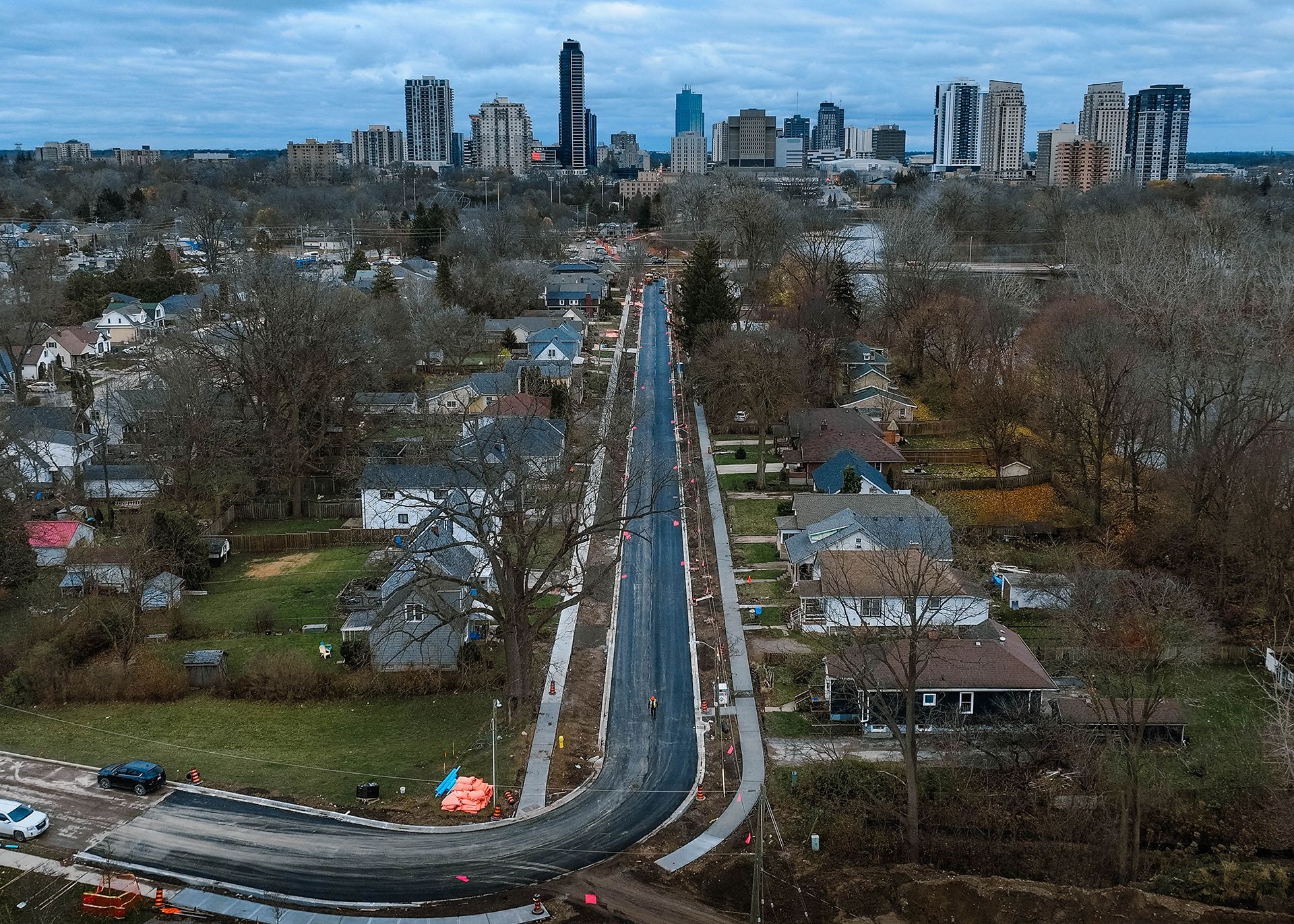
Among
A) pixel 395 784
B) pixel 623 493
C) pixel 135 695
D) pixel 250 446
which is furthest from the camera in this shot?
pixel 250 446

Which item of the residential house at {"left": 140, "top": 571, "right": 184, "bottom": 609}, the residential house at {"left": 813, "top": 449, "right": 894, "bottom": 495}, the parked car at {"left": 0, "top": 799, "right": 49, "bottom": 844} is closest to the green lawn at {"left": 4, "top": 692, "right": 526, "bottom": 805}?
the parked car at {"left": 0, "top": 799, "right": 49, "bottom": 844}

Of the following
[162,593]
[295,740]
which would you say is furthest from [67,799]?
[162,593]

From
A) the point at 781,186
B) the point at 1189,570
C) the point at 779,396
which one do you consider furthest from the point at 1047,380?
the point at 781,186

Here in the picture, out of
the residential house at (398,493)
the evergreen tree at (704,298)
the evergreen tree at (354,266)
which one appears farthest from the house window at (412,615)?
the evergreen tree at (354,266)

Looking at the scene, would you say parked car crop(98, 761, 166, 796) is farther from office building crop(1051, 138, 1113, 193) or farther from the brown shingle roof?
office building crop(1051, 138, 1113, 193)

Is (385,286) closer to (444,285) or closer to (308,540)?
(444,285)

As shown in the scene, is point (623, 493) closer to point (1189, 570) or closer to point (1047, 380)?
point (1189, 570)
